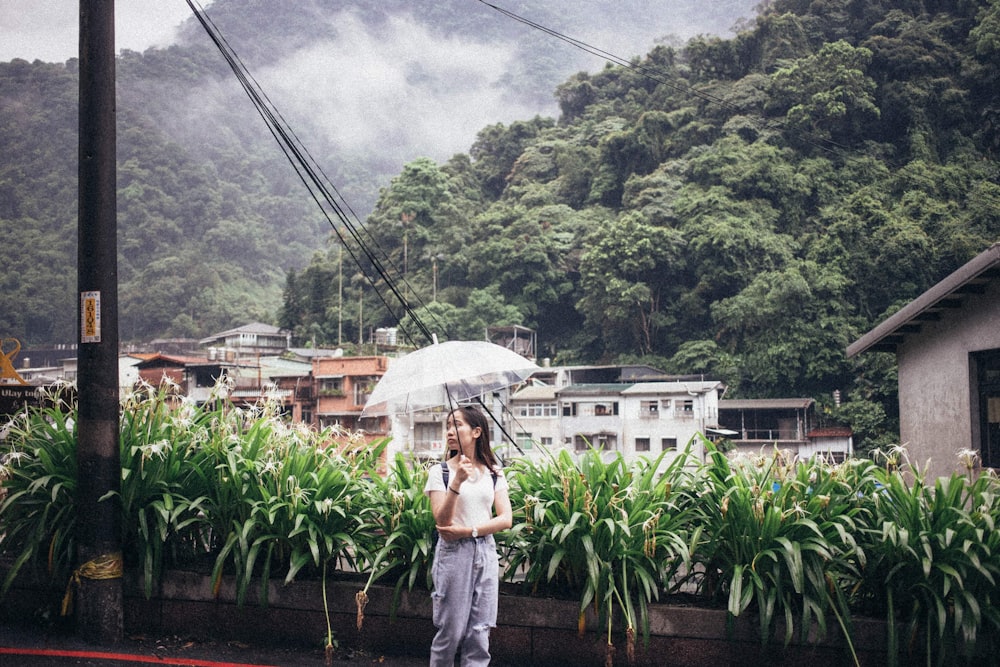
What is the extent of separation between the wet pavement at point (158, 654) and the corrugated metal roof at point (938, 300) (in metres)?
6.77

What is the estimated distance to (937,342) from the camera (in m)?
8.84

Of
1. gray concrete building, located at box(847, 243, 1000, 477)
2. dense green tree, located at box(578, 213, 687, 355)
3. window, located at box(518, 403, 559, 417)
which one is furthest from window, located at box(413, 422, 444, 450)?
gray concrete building, located at box(847, 243, 1000, 477)

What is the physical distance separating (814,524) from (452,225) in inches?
1831

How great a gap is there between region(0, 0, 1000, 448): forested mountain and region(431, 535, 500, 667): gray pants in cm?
2181

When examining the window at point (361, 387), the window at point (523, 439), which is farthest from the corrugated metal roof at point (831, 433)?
the window at point (361, 387)

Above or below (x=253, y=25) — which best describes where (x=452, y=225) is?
below

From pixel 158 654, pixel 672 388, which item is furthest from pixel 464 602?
pixel 672 388

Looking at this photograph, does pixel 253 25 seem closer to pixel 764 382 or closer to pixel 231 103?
pixel 231 103

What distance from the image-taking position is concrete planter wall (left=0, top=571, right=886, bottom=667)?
3.22 metres

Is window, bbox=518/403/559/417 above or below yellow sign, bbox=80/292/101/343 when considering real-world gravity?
below

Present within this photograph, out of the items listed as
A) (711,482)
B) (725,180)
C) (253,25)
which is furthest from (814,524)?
(253,25)

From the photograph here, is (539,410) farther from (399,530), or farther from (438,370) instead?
(399,530)

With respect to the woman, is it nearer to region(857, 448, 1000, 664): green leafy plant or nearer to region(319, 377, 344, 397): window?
region(857, 448, 1000, 664): green leafy plant

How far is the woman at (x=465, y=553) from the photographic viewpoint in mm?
2920
